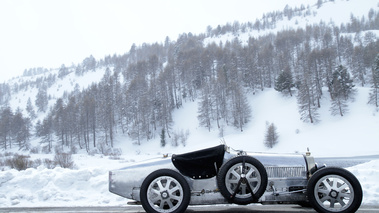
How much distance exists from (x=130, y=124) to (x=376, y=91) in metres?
58.7

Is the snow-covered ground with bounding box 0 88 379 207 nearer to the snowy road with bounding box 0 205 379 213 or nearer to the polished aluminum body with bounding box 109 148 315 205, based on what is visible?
Result: the snowy road with bounding box 0 205 379 213

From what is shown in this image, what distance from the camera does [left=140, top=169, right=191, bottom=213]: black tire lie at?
4.79 meters

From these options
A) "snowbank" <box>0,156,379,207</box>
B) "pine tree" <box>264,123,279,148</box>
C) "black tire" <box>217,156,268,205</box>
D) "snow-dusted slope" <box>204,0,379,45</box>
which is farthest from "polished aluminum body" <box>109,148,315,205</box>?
"snow-dusted slope" <box>204,0,379,45</box>

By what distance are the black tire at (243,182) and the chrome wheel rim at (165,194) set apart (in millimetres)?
752

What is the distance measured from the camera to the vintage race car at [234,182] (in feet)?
15.3

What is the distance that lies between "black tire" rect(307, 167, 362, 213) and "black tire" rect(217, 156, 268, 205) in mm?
845

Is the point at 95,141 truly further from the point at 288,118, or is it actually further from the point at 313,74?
the point at 313,74

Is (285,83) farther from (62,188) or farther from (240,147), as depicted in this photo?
(62,188)

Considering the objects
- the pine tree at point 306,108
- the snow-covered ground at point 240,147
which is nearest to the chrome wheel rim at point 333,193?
the snow-covered ground at point 240,147

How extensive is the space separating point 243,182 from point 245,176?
4.3 inches

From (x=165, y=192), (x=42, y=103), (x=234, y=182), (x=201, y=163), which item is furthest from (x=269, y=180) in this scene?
(x=42, y=103)

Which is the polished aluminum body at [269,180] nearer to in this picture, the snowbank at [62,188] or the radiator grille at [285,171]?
the radiator grille at [285,171]

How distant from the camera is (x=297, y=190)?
16.0 feet

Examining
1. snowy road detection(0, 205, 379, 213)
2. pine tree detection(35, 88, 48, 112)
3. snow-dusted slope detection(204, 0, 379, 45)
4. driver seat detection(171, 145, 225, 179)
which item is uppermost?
snow-dusted slope detection(204, 0, 379, 45)
